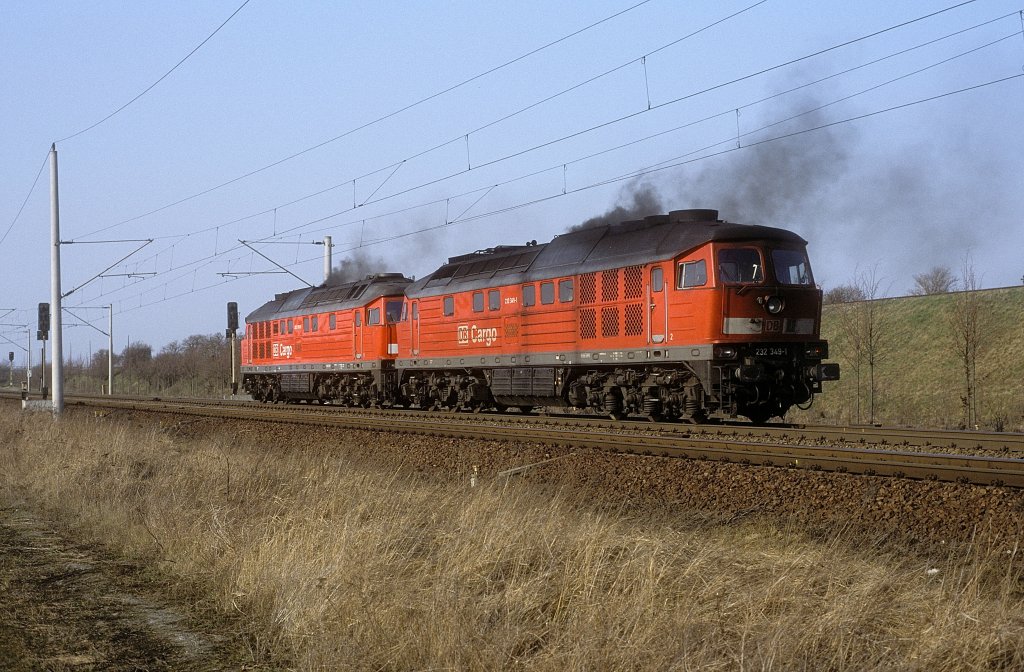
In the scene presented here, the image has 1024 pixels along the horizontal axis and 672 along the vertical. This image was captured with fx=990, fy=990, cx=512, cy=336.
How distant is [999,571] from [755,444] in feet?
20.1

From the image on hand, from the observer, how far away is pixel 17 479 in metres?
15.9

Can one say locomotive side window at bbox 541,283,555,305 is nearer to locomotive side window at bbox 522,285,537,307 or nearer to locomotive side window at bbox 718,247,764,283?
locomotive side window at bbox 522,285,537,307

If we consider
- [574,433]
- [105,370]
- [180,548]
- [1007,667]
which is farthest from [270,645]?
[105,370]

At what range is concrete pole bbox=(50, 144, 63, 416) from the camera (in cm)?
2894

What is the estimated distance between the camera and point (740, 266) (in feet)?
61.4

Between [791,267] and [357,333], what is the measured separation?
17.4 m

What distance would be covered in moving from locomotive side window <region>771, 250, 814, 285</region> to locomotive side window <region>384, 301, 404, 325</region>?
1502 cm

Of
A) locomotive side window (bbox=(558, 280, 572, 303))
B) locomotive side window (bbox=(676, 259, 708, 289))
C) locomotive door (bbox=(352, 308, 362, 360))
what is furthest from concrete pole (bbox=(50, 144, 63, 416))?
locomotive side window (bbox=(676, 259, 708, 289))

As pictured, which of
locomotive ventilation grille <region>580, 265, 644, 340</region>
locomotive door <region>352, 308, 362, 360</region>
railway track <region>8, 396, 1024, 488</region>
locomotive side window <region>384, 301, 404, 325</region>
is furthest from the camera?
locomotive door <region>352, 308, 362, 360</region>

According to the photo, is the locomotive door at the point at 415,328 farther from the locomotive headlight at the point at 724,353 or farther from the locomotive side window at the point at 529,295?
the locomotive headlight at the point at 724,353

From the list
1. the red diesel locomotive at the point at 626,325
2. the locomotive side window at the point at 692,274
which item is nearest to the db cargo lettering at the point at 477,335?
the red diesel locomotive at the point at 626,325

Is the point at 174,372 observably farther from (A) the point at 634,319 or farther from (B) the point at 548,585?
(B) the point at 548,585

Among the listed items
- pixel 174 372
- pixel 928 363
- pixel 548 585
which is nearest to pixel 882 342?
pixel 928 363

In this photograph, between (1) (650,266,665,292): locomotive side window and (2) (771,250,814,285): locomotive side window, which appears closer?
(2) (771,250,814,285): locomotive side window
